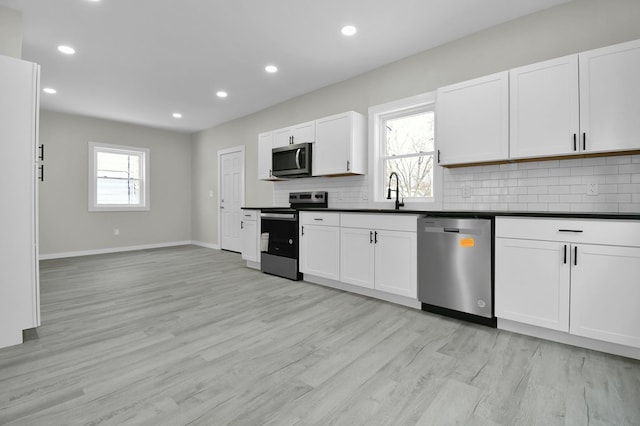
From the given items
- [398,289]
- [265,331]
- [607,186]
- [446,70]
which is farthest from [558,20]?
[265,331]

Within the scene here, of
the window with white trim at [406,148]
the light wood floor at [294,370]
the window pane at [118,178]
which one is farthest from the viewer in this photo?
the window pane at [118,178]

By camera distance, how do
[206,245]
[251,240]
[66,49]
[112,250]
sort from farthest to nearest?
[206,245], [112,250], [251,240], [66,49]

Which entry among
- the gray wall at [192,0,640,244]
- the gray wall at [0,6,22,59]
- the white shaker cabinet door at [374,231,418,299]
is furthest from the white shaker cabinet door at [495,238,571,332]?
the gray wall at [0,6,22,59]

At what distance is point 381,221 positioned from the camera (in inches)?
122

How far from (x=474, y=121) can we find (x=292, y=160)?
7.92 feet

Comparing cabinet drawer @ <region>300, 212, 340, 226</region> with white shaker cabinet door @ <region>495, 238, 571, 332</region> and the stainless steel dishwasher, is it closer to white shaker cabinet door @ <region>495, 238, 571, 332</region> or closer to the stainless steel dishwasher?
the stainless steel dishwasher

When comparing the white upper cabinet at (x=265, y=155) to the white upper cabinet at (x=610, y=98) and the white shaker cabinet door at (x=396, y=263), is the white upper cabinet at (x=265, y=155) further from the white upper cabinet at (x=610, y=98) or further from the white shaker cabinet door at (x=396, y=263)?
the white upper cabinet at (x=610, y=98)

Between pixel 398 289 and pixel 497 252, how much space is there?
0.94 meters

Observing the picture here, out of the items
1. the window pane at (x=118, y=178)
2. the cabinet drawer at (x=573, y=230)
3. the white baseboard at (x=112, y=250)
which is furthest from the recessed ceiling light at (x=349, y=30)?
the window pane at (x=118, y=178)

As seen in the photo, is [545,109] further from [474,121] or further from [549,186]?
[549,186]

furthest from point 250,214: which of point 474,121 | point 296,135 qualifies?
point 474,121

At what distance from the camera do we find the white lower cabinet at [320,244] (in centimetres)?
352

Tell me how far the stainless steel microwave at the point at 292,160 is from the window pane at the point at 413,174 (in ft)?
3.55

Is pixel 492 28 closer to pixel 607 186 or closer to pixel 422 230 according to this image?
pixel 607 186
